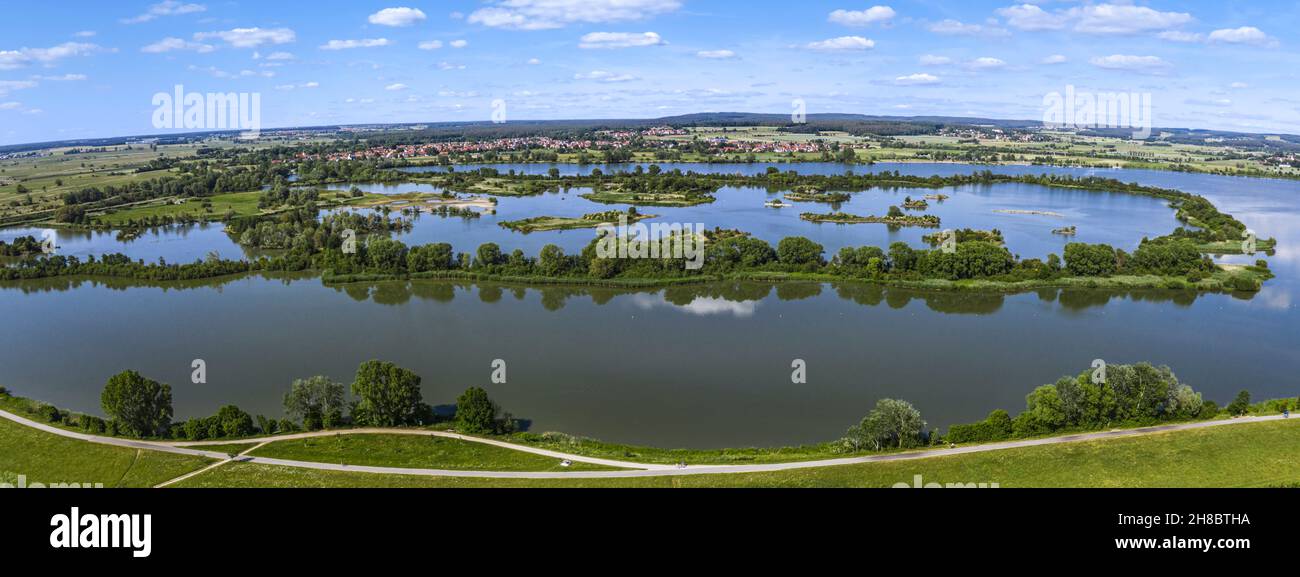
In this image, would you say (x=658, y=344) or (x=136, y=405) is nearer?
(x=136, y=405)

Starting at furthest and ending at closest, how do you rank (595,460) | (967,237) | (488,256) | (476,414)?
(967,237) < (488,256) < (476,414) < (595,460)

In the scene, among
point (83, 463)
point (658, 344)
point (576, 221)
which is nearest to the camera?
point (83, 463)

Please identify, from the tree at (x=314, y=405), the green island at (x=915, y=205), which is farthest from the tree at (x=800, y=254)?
the green island at (x=915, y=205)

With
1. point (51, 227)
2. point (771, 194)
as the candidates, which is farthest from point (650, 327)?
point (51, 227)

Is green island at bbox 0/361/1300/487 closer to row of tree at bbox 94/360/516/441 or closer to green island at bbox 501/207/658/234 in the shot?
row of tree at bbox 94/360/516/441

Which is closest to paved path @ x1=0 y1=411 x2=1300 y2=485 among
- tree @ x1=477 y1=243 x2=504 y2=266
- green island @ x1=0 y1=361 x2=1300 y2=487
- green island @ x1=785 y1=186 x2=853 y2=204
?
green island @ x1=0 y1=361 x2=1300 y2=487

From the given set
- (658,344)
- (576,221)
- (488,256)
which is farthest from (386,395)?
(576,221)

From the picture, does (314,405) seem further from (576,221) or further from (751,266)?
(576,221)
